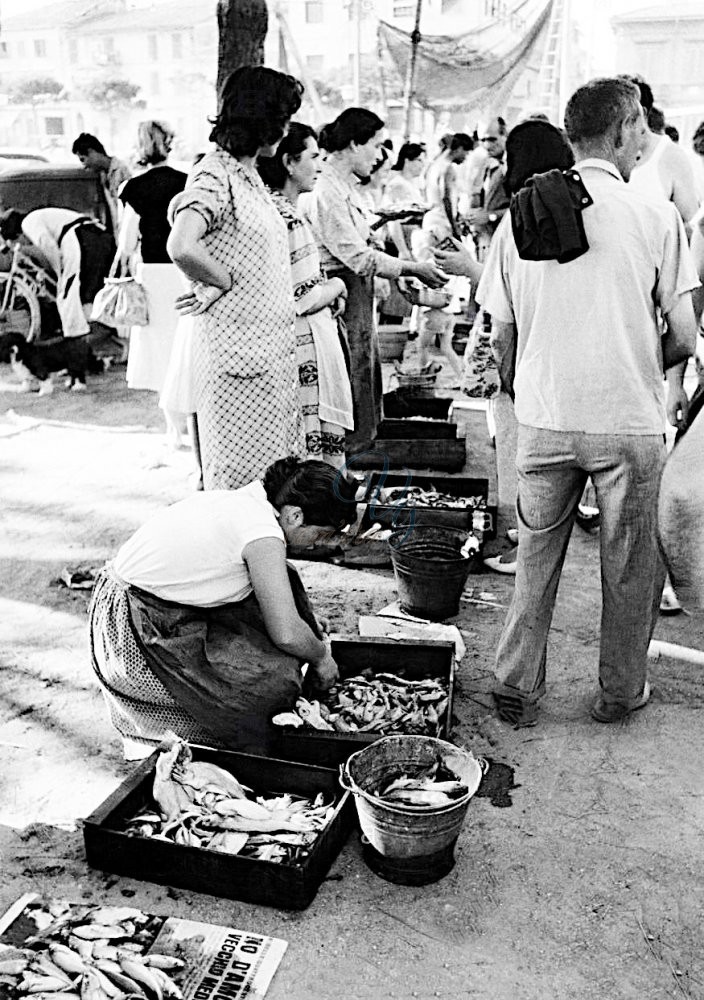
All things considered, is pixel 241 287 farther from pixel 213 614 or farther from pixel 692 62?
pixel 692 62

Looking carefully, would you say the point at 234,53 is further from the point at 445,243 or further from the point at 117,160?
the point at 117,160

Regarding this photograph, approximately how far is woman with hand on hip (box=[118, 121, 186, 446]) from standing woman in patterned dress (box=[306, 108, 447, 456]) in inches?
59.4

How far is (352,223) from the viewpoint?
5855 millimetres

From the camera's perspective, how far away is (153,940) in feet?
8.64

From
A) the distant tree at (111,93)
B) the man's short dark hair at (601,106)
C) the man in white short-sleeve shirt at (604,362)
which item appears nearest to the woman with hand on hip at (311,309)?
the man in white short-sleeve shirt at (604,362)

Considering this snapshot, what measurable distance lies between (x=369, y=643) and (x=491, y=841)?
1.05 metres

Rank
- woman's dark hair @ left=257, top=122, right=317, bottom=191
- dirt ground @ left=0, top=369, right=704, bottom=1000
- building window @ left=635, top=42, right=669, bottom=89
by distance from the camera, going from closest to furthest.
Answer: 1. dirt ground @ left=0, top=369, right=704, bottom=1000
2. woman's dark hair @ left=257, top=122, right=317, bottom=191
3. building window @ left=635, top=42, right=669, bottom=89

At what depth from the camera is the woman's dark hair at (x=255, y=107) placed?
13.8ft

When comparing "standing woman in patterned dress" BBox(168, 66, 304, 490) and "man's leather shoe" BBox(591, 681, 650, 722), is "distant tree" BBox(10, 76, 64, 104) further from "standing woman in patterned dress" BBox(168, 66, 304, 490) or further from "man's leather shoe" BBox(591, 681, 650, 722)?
"man's leather shoe" BBox(591, 681, 650, 722)

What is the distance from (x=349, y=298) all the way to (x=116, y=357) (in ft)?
19.1

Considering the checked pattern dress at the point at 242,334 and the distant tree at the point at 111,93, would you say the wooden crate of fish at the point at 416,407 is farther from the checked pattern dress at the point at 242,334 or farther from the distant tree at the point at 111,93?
the distant tree at the point at 111,93

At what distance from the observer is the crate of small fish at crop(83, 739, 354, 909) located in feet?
9.29

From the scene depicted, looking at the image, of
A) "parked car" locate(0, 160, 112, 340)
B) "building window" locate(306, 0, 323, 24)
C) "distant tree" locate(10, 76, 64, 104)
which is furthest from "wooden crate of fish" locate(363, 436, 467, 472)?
"distant tree" locate(10, 76, 64, 104)

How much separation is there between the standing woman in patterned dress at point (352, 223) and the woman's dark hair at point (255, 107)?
1.45 metres
